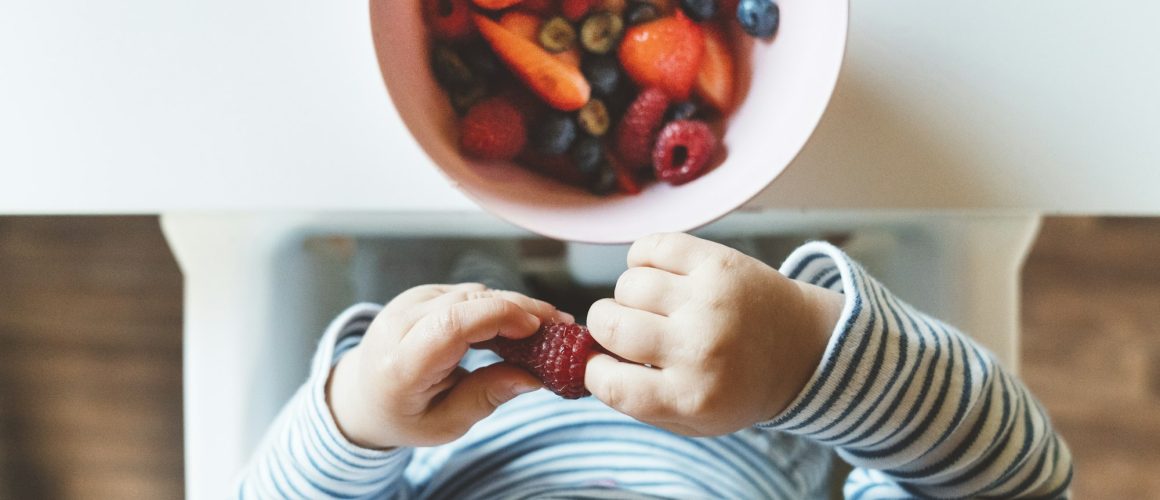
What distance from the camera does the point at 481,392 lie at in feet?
1.74

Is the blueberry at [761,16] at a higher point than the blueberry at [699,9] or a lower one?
lower

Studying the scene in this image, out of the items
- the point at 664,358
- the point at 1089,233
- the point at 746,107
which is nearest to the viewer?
the point at 664,358

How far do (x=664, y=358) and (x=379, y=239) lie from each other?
0.39 m

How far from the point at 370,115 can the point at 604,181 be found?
18 cm

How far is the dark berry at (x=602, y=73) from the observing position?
62 centimetres

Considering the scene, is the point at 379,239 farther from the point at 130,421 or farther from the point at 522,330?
the point at 130,421


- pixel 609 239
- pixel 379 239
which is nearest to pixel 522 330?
pixel 609 239

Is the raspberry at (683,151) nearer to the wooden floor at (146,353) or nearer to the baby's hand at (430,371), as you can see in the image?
the baby's hand at (430,371)

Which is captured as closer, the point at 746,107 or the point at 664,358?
the point at 664,358

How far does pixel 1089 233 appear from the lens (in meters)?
1.18

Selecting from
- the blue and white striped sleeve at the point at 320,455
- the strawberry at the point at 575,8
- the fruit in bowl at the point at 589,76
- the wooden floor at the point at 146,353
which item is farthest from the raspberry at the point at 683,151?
the wooden floor at the point at 146,353

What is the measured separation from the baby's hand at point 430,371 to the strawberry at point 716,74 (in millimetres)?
195

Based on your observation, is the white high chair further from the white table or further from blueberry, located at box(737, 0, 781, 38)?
blueberry, located at box(737, 0, 781, 38)

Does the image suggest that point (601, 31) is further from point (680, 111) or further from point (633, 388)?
point (633, 388)
